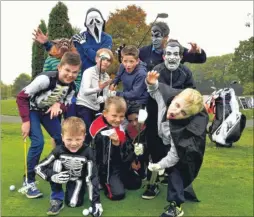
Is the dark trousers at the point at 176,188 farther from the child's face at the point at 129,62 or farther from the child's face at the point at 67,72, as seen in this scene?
the child's face at the point at 67,72

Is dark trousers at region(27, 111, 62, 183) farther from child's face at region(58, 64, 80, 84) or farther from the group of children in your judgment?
child's face at region(58, 64, 80, 84)

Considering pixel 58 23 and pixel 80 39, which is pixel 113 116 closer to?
pixel 80 39

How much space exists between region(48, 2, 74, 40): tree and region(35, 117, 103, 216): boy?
17525mm

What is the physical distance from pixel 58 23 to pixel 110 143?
57.2 ft

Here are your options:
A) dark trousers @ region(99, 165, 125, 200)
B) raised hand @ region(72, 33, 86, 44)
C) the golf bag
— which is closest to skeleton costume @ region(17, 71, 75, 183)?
dark trousers @ region(99, 165, 125, 200)

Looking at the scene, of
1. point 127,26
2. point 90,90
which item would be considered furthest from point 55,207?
point 127,26

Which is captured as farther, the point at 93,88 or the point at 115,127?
the point at 93,88

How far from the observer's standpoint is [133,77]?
4.95 meters

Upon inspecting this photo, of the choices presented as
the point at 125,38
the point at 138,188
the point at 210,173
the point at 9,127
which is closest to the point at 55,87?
the point at 138,188

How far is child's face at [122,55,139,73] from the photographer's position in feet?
15.9

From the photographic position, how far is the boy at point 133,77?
486cm

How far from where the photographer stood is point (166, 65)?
4668 millimetres

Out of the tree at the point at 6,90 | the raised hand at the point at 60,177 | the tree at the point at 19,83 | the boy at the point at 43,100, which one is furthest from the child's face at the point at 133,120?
the tree at the point at 19,83

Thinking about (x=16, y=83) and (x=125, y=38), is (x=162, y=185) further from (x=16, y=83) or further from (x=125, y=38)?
(x=16, y=83)
